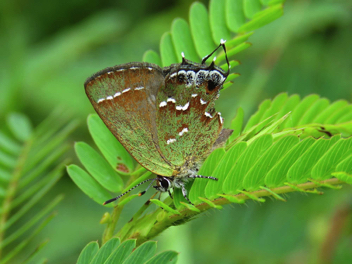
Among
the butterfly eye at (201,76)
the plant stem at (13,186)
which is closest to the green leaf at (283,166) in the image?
the butterfly eye at (201,76)

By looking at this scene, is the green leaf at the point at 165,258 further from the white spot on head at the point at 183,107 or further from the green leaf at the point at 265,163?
the white spot on head at the point at 183,107

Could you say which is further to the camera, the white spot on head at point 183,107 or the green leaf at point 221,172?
the white spot on head at point 183,107

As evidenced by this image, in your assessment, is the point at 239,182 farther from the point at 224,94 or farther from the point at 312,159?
the point at 224,94

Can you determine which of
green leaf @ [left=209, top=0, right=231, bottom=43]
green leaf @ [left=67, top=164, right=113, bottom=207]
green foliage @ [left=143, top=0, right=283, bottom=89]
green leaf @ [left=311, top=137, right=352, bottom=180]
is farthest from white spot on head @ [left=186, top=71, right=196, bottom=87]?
green leaf @ [left=311, top=137, right=352, bottom=180]

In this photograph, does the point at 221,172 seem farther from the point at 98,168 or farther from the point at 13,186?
the point at 13,186

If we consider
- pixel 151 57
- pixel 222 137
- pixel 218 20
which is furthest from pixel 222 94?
pixel 222 137

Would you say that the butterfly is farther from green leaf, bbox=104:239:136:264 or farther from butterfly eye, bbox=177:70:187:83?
green leaf, bbox=104:239:136:264
